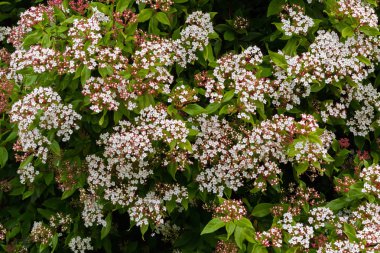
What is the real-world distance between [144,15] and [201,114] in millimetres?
1065

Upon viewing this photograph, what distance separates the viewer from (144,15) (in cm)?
507

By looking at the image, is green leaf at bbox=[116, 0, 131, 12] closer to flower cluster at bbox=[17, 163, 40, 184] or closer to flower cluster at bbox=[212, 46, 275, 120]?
flower cluster at bbox=[212, 46, 275, 120]

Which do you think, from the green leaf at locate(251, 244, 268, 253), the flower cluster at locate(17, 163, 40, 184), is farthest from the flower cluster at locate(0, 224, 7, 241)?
the green leaf at locate(251, 244, 268, 253)

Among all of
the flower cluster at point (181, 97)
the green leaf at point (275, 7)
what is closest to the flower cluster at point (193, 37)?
the flower cluster at point (181, 97)

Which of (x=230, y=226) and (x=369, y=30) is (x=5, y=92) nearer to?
(x=230, y=226)

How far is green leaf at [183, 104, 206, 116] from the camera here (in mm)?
4855

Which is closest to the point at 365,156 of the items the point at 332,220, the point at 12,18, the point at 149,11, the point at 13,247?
the point at 332,220

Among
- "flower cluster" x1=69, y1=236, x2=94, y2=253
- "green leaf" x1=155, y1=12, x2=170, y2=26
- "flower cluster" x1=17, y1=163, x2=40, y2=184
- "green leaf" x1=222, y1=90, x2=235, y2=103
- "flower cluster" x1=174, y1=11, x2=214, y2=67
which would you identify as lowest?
"flower cluster" x1=69, y1=236, x2=94, y2=253

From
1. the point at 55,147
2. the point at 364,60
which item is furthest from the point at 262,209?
the point at 55,147

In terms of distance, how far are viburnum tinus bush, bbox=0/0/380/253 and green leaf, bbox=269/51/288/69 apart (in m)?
0.01

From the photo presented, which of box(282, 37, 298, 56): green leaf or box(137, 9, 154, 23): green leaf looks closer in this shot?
box(137, 9, 154, 23): green leaf

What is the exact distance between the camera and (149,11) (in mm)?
5102

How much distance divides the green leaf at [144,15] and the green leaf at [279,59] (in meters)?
1.18

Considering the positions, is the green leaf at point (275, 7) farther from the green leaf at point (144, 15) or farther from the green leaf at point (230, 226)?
the green leaf at point (230, 226)
